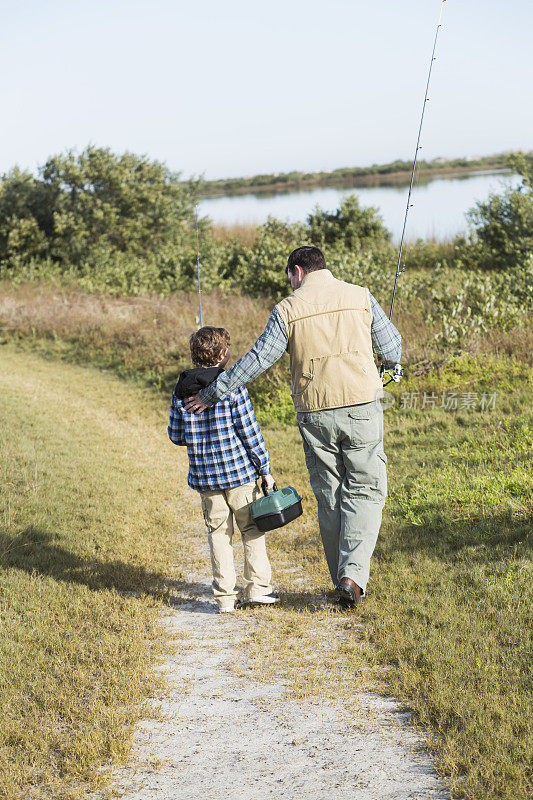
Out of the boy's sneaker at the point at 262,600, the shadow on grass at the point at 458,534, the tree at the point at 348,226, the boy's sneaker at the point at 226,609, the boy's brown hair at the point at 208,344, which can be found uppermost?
the tree at the point at 348,226

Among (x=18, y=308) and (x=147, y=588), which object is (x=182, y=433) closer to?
(x=147, y=588)

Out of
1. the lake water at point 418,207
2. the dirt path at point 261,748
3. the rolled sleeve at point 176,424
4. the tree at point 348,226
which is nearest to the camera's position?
the dirt path at point 261,748

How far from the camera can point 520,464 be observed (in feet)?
22.5

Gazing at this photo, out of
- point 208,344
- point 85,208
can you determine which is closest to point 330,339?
point 208,344

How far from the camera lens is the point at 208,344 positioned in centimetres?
471

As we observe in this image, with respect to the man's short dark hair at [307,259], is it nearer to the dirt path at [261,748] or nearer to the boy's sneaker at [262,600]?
the boy's sneaker at [262,600]

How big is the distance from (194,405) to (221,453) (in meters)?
0.35

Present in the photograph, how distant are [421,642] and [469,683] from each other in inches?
19.7

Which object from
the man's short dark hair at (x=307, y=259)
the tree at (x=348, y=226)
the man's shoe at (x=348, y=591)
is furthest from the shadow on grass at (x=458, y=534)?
the tree at (x=348, y=226)

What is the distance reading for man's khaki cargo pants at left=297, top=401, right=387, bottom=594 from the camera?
4.54 meters

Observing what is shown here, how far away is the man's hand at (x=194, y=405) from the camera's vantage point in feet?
15.3

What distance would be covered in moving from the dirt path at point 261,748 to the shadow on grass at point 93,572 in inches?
47.6

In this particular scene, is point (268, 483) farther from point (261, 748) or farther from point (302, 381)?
point (261, 748)

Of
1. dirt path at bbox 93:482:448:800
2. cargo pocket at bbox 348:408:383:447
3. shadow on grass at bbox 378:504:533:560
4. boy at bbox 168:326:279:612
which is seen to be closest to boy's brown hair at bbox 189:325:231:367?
boy at bbox 168:326:279:612
